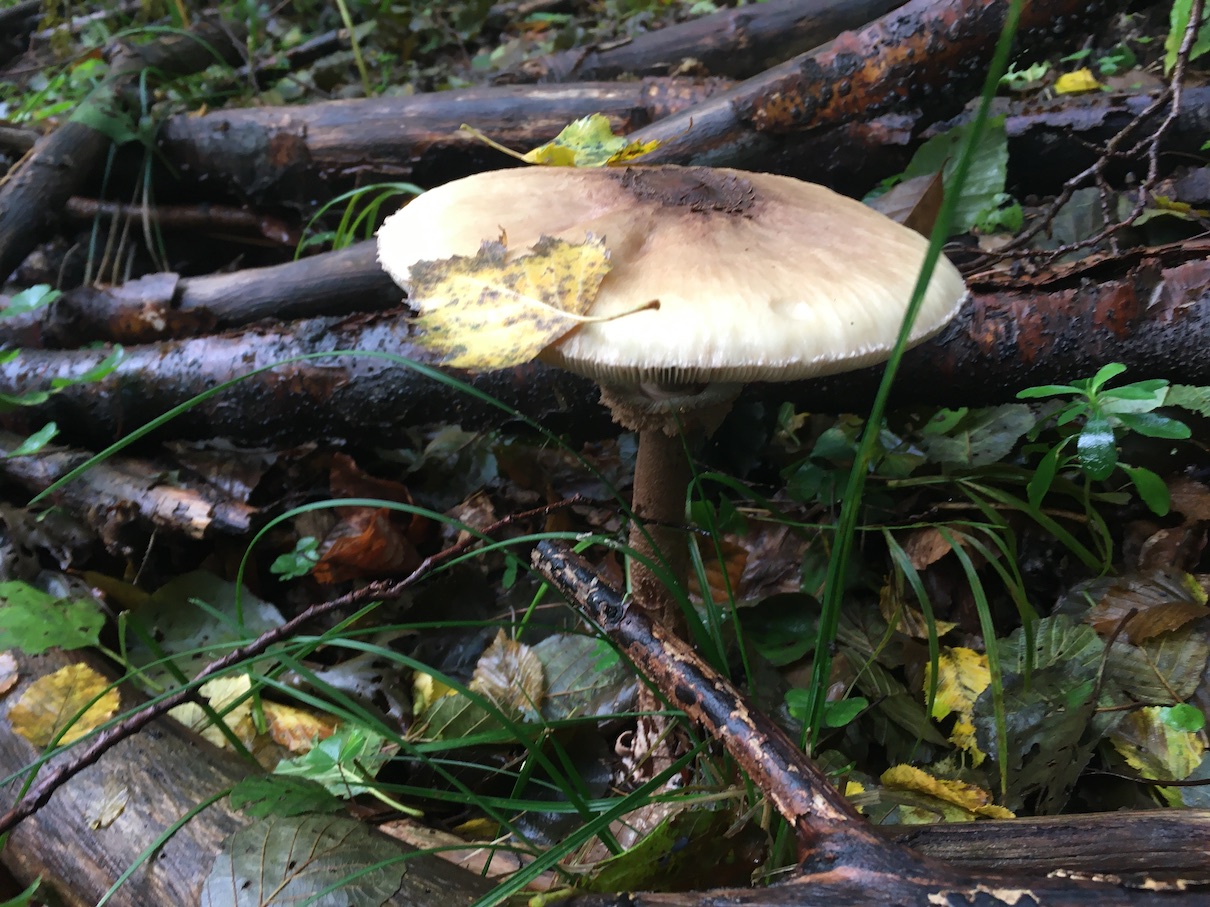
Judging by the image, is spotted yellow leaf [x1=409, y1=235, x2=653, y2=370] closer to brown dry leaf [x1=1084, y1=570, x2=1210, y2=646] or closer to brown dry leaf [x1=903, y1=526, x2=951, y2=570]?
brown dry leaf [x1=903, y1=526, x2=951, y2=570]

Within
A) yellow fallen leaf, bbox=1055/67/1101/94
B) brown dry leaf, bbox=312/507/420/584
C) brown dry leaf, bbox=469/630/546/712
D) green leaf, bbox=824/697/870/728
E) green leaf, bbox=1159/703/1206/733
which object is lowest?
green leaf, bbox=1159/703/1206/733

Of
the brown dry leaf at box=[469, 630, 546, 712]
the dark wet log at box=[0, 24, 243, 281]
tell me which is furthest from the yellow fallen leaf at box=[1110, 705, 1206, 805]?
the dark wet log at box=[0, 24, 243, 281]

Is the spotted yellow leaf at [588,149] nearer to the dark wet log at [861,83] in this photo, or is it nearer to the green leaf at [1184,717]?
the dark wet log at [861,83]

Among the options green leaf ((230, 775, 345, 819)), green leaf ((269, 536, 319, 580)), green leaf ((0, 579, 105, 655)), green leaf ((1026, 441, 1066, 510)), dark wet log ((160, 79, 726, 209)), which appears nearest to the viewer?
green leaf ((230, 775, 345, 819))

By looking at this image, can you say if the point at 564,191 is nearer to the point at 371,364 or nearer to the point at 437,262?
the point at 437,262

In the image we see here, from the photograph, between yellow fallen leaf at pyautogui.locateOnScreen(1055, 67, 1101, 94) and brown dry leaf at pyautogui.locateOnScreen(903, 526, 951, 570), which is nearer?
brown dry leaf at pyautogui.locateOnScreen(903, 526, 951, 570)

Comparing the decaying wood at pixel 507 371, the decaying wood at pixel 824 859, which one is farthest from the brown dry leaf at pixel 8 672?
the decaying wood at pixel 824 859

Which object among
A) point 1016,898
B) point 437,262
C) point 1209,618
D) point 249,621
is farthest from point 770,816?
point 249,621
